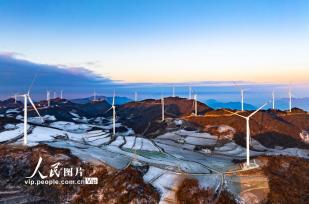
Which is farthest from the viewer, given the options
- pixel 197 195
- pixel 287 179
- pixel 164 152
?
pixel 164 152

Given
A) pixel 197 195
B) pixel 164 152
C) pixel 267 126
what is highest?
pixel 267 126

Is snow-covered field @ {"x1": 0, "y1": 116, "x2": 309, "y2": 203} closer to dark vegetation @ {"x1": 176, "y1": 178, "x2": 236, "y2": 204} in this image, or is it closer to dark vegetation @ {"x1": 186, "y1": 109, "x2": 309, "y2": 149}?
dark vegetation @ {"x1": 176, "y1": 178, "x2": 236, "y2": 204}

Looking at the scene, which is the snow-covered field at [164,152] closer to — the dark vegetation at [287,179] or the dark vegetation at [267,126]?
the dark vegetation at [267,126]

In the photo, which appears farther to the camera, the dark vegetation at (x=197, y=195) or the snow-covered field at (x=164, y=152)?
the snow-covered field at (x=164, y=152)

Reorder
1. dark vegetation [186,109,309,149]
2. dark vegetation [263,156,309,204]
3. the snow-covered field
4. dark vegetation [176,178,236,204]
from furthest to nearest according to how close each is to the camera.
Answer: dark vegetation [186,109,309,149], the snow-covered field, dark vegetation [263,156,309,204], dark vegetation [176,178,236,204]

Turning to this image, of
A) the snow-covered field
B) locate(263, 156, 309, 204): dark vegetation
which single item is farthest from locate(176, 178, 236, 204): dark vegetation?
locate(263, 156, 309, 204): dark vegetation

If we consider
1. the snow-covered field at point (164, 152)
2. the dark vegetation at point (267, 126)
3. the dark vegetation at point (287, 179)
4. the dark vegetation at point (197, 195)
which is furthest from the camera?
the dark vegetation at point (267, 126)

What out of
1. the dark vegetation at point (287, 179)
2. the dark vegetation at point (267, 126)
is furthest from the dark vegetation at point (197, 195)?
the dark vegetation at point (267, 126)

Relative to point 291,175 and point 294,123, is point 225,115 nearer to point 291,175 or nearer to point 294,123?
point 294,123

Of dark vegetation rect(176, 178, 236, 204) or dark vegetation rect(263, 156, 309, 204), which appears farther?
dark vegetation rect(263, 156, 309, 204)

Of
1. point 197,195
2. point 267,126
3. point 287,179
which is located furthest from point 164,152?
point 267,126

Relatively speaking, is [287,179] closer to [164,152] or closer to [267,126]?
[164,152]
